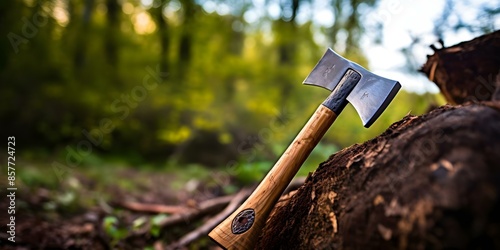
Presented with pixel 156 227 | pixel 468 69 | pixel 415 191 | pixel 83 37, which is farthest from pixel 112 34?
pixel 415 191

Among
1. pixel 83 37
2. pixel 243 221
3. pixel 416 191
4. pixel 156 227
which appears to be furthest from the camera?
pixel 83 37

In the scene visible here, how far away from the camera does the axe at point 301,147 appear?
171cm

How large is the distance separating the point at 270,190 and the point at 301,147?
286 millimetres

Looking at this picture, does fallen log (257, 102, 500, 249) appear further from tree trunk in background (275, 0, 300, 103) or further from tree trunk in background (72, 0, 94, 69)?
tree trunk in background (72, 0, 94, 69)

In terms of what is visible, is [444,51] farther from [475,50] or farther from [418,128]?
[418,128]

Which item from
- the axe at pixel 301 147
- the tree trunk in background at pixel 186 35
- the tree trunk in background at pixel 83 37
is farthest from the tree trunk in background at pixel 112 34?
the axe at pixel 301 147

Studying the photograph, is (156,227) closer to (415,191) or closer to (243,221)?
(243,221)

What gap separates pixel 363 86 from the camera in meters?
1.87

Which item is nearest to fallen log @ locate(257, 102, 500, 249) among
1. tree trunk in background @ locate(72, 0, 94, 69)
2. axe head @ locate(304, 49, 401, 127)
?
axe head @ locate(304, 49, 401, 127)

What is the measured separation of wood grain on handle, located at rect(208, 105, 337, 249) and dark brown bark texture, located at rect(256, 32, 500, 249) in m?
0.16

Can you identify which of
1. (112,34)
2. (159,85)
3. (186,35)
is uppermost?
(186,35)

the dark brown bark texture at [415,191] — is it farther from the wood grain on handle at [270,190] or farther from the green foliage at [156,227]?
the green foliage at [156,227]

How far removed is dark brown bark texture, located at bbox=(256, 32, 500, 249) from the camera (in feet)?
3.75

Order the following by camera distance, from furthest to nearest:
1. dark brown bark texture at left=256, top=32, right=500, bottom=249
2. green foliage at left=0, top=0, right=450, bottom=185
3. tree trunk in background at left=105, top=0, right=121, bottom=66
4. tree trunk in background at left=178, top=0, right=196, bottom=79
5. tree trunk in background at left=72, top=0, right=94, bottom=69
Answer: tree trunk in background at left=105, top=0, right=121, bottom=66 < tree trunk in background at left=72, top=0, right=94, bottom=69 < tree trunk in background at left=178, top=0, right=196, bottom=79 < green foliage at left=0, top=0, right=450, bottom=185 < dark brown bark texture at left=256, top=32, right=500, bottom=249
